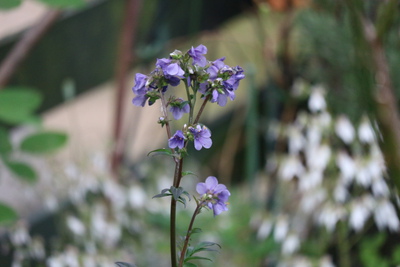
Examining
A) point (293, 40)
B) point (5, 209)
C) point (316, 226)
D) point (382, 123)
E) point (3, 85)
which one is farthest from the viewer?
point (293, 40)

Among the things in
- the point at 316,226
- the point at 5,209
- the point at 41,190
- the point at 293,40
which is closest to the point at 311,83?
the point at 293,40

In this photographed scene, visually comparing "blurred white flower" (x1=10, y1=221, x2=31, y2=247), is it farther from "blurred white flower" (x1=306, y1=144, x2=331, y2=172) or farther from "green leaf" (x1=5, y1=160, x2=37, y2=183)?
"blurred white flower" (x1=306, y1=144, x2=331, y2=172)

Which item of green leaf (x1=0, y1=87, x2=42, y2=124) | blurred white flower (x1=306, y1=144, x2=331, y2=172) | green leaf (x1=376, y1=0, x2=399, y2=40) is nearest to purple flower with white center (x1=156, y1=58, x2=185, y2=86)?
green leaf (x1=376, y1=0, x2=399, y2=40)

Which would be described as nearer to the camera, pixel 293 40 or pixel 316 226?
pixel 316 226

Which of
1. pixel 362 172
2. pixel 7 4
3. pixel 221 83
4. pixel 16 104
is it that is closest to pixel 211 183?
pixel 221 83

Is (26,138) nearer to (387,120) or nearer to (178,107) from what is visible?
(178,107)

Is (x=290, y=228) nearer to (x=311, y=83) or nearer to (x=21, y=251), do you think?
(x=311, y=83)

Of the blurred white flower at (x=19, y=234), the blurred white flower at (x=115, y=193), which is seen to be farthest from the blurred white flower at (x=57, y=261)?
the blurred white flower at (x=115, y=193)
